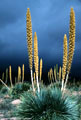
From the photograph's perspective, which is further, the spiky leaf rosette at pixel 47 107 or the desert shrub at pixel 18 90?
the desert shrub at pixel 18 90

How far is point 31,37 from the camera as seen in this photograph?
243 inches

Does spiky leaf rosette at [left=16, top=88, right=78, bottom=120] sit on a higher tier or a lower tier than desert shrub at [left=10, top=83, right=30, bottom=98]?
lower

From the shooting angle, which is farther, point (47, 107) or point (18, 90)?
point (18, 90)

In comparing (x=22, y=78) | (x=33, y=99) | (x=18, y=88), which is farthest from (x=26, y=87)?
(x=33, y=99)

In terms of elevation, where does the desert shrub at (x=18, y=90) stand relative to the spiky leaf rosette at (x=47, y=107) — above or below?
above

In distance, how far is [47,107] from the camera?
605cm

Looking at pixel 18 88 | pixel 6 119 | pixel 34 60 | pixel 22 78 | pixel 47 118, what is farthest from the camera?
pixel 22 78

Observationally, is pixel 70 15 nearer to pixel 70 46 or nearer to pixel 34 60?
pixel 70 46

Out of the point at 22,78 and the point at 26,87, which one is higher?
the point at 22,78

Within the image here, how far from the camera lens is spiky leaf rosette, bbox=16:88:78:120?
5965 mm

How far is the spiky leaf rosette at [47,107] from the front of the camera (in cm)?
596

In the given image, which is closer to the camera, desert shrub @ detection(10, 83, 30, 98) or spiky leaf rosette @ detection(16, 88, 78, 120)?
spiky leaf rosette @ detection(16, 88, 78, 120)

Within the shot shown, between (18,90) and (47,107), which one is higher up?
(18,90)

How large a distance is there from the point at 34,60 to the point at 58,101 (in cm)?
150
